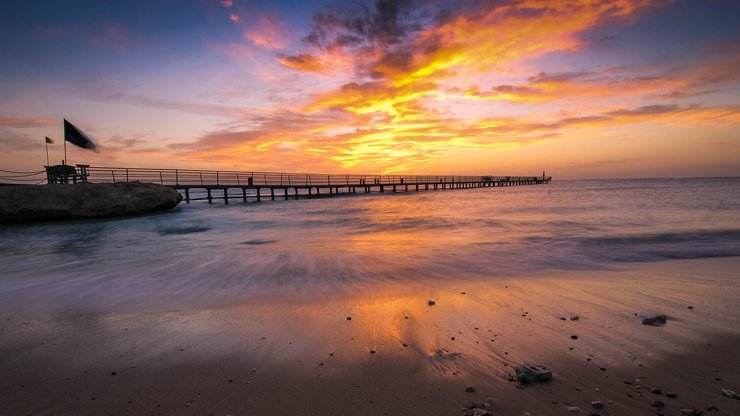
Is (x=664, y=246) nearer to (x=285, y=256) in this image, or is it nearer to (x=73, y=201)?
(x=285, y=256)

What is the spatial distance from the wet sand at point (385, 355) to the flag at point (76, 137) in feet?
59.4

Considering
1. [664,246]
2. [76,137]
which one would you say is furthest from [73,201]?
[664,246]

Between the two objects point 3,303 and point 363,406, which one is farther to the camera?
point 3,303

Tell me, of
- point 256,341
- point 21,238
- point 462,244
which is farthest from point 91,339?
point 21,238

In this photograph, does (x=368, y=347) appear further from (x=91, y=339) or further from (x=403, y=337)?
(x=91, y=339)

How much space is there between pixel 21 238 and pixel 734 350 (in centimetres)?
1803

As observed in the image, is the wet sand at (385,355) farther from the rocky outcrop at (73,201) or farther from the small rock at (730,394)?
the rocky outcrop at (73,201)

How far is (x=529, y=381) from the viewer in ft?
8.64

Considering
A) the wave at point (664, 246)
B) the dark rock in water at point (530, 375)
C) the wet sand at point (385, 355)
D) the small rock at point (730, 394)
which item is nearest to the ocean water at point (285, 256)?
the wave at point (664, 246)

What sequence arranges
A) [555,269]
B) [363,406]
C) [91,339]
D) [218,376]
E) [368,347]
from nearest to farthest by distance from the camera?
[363,406] < [218,376] < [368,347] < [91,339] < [555,269]

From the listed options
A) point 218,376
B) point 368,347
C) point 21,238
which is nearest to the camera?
point 218,376

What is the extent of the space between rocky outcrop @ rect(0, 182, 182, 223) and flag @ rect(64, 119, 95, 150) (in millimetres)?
2738

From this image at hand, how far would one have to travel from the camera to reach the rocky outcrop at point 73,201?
15.5m

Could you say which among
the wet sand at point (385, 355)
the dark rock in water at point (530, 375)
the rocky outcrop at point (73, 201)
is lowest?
the wet sand at point (385, 355)
